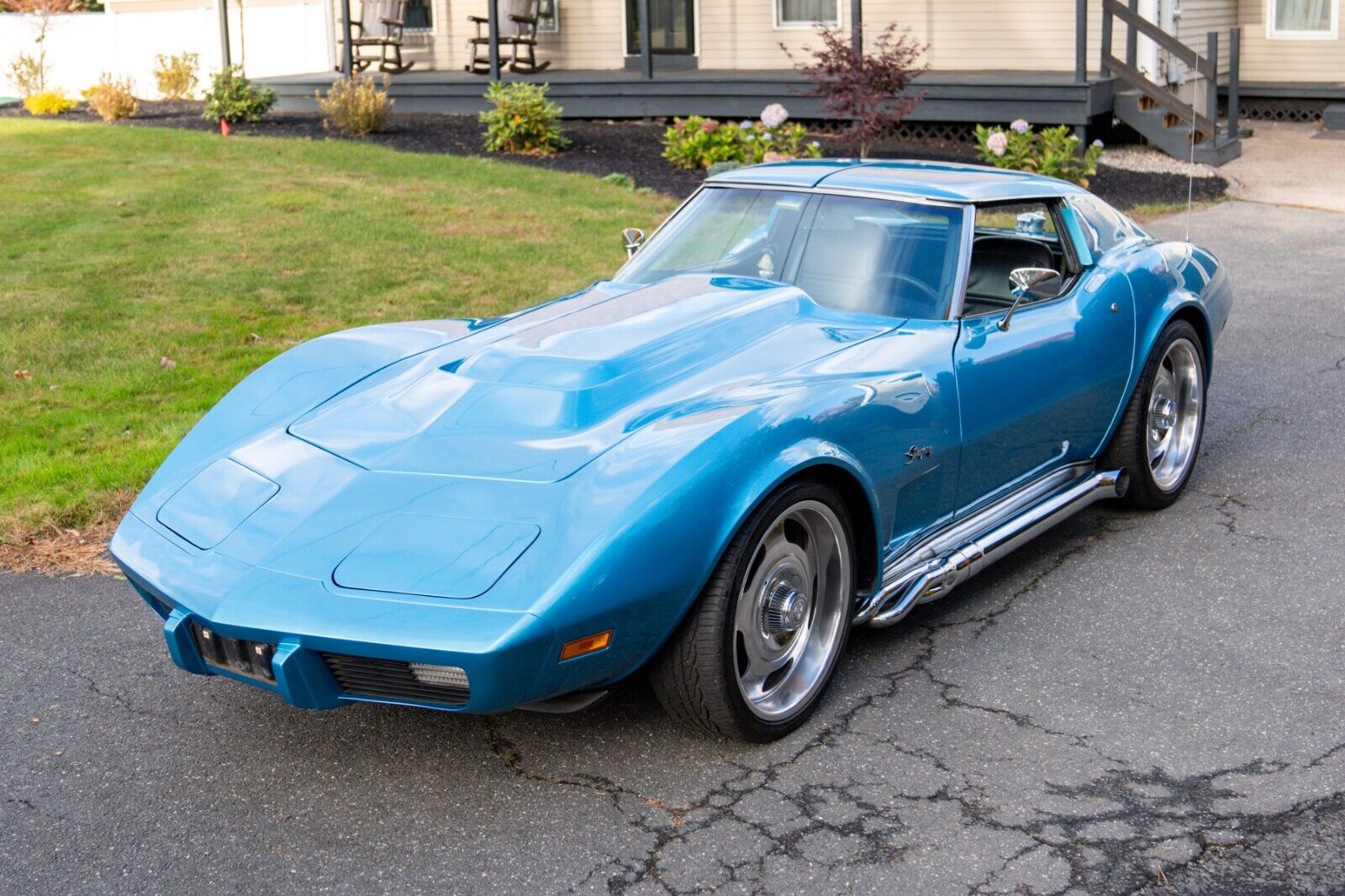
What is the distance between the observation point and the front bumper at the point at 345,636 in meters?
3.18

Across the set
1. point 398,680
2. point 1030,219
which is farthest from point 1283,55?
point 398,680

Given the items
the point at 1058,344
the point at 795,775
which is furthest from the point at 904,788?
the point at 1058,344

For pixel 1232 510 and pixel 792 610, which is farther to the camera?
pixel 1232 510

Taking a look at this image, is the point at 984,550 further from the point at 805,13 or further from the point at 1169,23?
the point at 805,13

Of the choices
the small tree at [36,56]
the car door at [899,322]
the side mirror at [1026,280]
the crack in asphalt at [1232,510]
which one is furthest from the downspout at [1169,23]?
the small tree at [36,56]

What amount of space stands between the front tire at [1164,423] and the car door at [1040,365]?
0.48 ft

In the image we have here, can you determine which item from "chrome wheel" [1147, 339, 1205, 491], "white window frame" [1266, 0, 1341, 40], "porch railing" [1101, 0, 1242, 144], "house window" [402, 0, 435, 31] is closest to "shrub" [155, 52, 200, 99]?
"house window" [402, 0, 435, 31]

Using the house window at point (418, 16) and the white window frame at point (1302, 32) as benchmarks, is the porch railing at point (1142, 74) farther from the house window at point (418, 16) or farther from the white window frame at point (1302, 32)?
the house window at point (418, 16)

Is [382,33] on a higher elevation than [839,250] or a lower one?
higher

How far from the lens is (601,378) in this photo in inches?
156

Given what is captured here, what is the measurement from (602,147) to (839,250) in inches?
471

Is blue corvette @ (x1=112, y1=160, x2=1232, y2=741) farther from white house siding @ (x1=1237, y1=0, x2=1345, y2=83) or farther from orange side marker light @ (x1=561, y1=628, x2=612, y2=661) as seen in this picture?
white house siding @ (x1=1237, y1=0, x2=1345, y2=83)

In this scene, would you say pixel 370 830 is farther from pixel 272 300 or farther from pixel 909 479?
pixel 272 300

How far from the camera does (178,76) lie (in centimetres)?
2289
